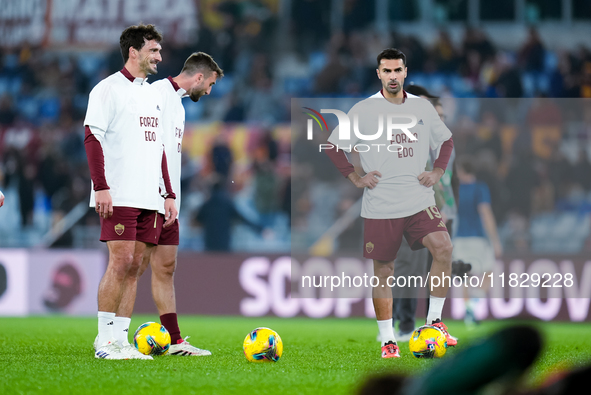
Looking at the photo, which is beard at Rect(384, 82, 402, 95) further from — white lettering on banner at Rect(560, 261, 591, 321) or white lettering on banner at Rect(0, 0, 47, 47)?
white lettering on banner at Rect(0, 0, 47, 47)

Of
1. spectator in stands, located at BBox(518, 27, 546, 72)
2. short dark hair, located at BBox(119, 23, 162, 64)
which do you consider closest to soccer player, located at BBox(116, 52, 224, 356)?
short dark hair, located at BBox(119, 23, 162, 64)

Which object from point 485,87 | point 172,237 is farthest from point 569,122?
point 172,237

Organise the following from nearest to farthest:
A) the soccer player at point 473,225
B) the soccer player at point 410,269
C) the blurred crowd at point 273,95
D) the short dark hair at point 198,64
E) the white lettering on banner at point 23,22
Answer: the short dark hair at point 198,64
the soccer player at point 410,269
the soccer player at point 473,225
the blurred crowd at point 273,95
the white lettering on banner at point 23,22

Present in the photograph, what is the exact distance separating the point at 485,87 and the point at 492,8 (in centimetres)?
293

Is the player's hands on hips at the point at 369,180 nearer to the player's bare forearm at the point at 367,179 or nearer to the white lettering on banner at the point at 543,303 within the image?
the player's bare forearm at the point at 367,179

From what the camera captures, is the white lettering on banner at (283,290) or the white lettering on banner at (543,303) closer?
the white lettering on banner at (543,303)

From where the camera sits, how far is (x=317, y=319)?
11117mm

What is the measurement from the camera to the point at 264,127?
559 inches

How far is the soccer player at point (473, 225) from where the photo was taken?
9484 millimetres

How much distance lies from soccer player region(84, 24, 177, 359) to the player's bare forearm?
1.58 metres

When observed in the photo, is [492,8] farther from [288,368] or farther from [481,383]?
[481,383]

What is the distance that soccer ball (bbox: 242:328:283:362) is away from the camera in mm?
5414

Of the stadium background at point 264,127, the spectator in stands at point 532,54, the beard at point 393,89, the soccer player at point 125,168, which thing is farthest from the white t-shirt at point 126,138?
the spectator in stands at point 532,54

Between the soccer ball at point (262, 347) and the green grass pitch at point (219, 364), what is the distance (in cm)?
7
